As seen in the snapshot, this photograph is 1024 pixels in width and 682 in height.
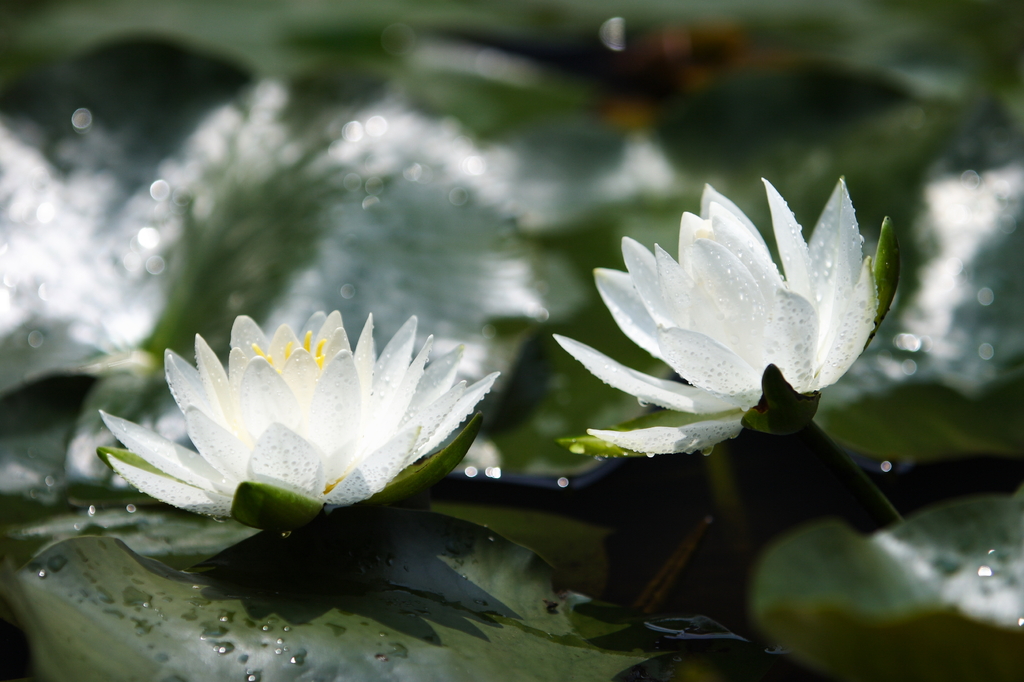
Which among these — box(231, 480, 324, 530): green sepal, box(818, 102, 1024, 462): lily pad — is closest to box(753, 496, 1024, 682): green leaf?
box(231, 480, 324, 530): green sepal

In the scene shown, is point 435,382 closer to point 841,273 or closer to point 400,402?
point 400,402

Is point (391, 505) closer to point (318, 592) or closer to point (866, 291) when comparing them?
point (318, 592)

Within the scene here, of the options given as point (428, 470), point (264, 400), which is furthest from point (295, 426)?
point (428, 470)

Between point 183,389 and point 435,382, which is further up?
point 435,382

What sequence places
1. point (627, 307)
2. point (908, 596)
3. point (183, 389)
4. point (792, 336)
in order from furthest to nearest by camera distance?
point (627, 307), point (183, 389), point (792, 336), point (908, 596)

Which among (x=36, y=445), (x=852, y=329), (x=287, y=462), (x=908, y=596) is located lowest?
(x=36, y=445)

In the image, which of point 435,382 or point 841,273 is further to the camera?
point 435,382

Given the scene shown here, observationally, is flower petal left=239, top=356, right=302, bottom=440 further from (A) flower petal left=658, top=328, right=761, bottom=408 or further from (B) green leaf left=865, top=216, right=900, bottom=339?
(B) green leaf left=865, top=216, right=900, bottom=339
